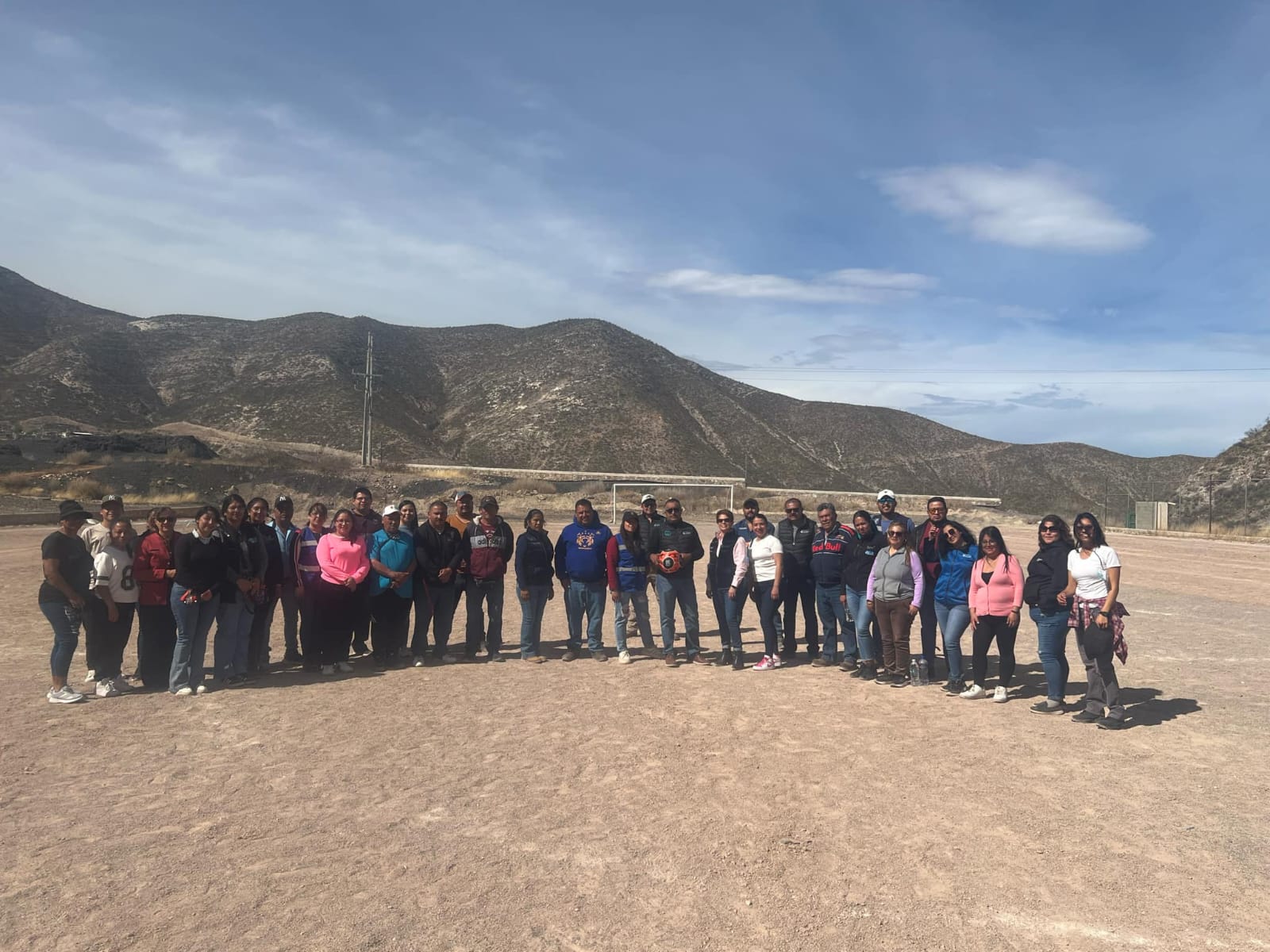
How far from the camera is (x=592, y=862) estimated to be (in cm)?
395

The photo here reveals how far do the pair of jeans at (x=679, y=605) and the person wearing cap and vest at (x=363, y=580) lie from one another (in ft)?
9.49

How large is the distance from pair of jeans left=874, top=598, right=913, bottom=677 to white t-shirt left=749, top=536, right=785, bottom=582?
41.5 inches

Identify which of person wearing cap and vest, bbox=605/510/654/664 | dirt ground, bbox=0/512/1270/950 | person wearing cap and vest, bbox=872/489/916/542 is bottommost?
dirt ground, bbox=0/512/1270/950

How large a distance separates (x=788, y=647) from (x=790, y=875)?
5019 mm

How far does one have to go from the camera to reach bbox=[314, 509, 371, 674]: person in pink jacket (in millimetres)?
7781

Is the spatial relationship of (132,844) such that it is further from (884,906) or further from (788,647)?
(788,647)

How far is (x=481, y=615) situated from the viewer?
8.75 metres

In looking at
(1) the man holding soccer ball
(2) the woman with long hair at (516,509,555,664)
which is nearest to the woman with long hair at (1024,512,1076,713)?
(1) the man holding soccer ball

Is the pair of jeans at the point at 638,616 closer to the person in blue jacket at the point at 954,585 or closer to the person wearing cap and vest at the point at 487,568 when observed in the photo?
the person wearing cap and vest at the point at 487,568

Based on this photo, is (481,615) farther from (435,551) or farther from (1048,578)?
(1048,578)

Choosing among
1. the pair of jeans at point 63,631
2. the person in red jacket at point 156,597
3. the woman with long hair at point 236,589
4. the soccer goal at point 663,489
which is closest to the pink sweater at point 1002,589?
the woman with long hair at point 236,589

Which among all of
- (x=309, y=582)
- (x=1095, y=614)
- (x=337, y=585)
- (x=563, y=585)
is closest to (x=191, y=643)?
(x=309, y=582)

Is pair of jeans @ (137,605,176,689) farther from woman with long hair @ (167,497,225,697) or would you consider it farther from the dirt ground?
the dirt ground

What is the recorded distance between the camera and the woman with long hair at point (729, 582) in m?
8.30
